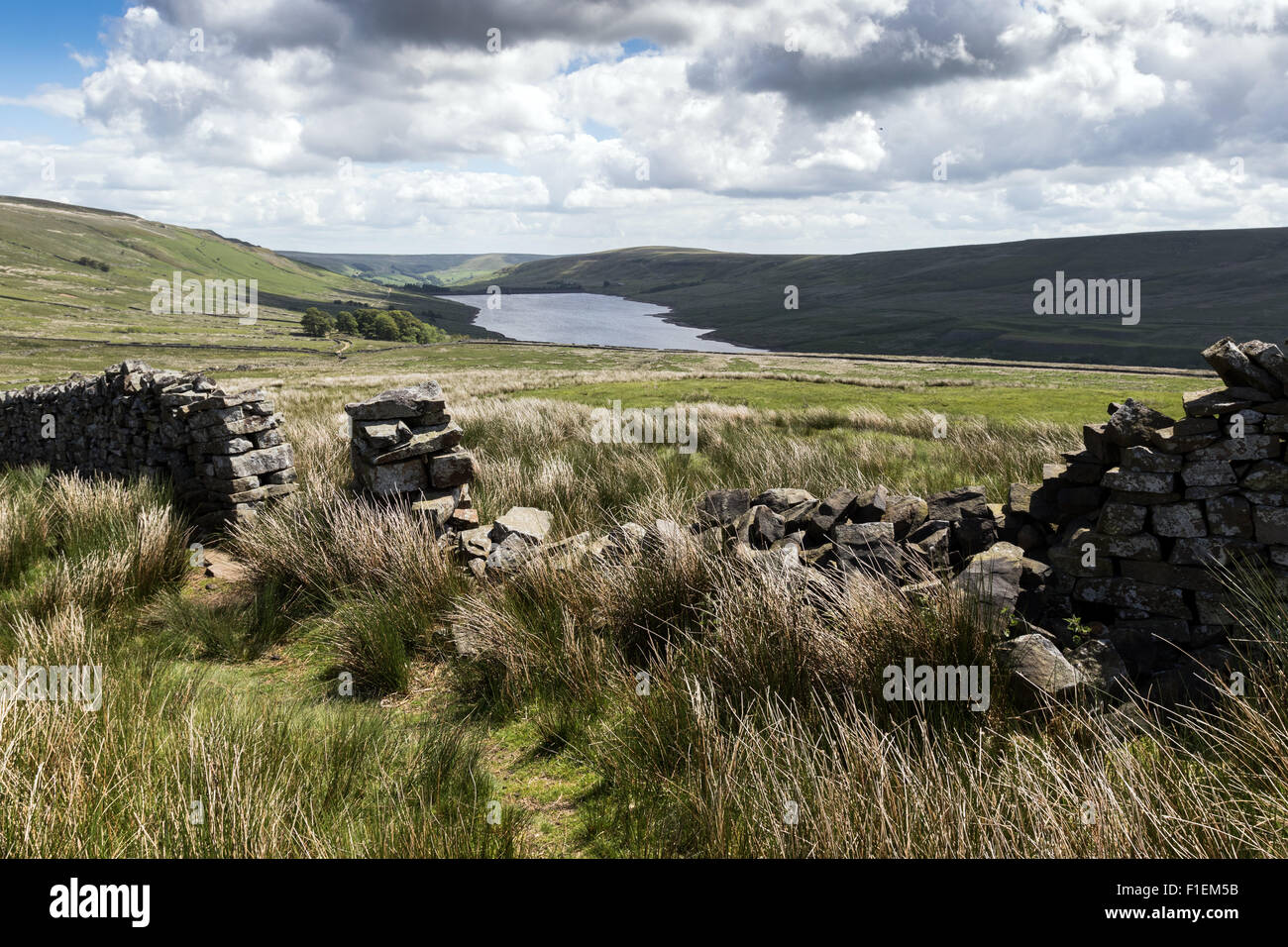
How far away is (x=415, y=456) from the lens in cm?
800

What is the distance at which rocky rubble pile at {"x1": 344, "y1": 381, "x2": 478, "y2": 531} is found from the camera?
25.5 feet

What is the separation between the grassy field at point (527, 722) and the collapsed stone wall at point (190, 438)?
712 millimetres

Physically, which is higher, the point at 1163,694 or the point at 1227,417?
the point at 1227,417

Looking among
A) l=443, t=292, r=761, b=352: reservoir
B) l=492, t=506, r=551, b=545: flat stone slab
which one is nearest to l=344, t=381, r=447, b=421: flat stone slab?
l=492, t=506, r=551, b=545: flat stone slab

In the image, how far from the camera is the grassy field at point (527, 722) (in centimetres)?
266

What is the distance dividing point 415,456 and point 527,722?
436 centimetres

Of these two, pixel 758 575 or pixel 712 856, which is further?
pixel 758 575

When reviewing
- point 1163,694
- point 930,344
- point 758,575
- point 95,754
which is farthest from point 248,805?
point 930,344

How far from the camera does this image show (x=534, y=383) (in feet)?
108

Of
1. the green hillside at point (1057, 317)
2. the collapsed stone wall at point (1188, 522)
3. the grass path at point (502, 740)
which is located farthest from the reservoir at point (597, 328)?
the grass path at point (502, 740)

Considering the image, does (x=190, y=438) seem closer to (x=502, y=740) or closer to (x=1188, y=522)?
(x=502, y=740)

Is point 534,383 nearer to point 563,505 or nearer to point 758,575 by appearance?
point 563,505

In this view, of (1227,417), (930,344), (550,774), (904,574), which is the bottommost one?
(550,774)

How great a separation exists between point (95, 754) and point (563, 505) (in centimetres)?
606
